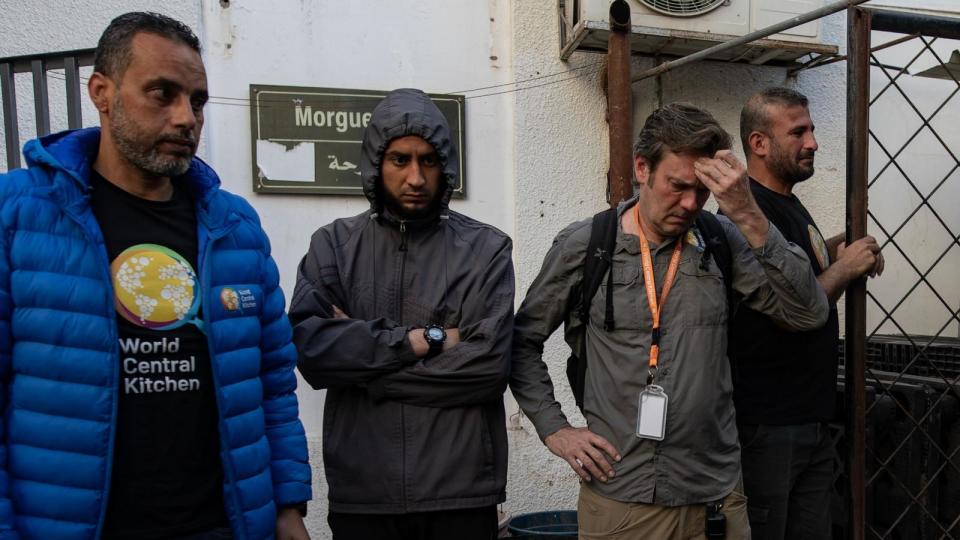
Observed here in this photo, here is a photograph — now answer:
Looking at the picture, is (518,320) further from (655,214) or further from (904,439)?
(904,439)

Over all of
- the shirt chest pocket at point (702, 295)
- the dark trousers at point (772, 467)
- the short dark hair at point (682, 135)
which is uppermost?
the short dark hair at point (682, 135)

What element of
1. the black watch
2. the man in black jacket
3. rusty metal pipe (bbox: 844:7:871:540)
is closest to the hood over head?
the black watch

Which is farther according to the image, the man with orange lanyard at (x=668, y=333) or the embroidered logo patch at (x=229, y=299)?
the man with orange lanyard at (x=668, y=333)

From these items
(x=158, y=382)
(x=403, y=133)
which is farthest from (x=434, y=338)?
(x=158, y=382)

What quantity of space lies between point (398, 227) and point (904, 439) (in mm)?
2352

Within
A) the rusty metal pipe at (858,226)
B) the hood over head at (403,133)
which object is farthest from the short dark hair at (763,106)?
the hood over head at (403,133)

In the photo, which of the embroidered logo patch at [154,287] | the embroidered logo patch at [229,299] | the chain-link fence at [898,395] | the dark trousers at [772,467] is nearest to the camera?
the embroidered logo patch at [154,287]

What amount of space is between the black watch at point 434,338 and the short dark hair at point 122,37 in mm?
1020

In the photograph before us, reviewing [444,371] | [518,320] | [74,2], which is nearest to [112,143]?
[444,371]

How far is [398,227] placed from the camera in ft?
7.87

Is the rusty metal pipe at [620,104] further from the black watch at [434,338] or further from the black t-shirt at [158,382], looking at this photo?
the black t-shirt at [158,382]

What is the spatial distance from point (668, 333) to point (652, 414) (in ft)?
0.78

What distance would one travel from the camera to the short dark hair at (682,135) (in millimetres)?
2141

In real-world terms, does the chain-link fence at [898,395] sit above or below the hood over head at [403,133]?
below
